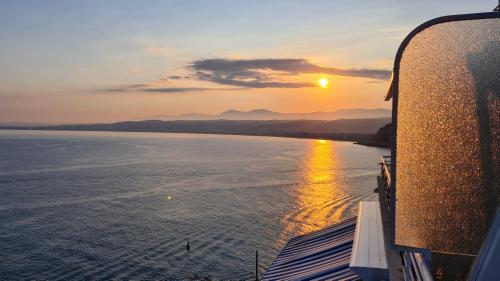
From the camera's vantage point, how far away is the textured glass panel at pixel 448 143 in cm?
510

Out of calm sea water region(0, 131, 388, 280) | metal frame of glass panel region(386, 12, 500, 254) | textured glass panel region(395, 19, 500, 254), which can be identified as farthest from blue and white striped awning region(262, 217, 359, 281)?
calm sea water region(0, 131, 388, 280)

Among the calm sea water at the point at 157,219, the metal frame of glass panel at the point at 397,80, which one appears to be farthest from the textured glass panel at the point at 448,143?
the calm sea water at the point at 157,219

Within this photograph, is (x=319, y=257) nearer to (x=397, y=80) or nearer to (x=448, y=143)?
(x=448, y=143)

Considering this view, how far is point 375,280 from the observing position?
8570 mm

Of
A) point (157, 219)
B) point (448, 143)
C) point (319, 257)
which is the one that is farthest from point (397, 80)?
point (157, 219)

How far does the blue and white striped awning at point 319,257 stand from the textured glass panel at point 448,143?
16.9ft

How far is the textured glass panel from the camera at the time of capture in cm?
510

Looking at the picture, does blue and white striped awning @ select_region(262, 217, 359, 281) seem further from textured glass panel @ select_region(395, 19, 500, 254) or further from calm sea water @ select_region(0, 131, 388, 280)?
calm sea water @ select_region(0, 131, 388, 280)

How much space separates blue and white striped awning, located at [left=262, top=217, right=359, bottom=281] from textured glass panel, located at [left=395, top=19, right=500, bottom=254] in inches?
203

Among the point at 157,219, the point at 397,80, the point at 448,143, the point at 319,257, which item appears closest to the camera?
the point at 397,80

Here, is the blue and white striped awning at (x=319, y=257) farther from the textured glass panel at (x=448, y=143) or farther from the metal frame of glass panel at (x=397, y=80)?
the metal frame of glass panel at (x=397, y=80)

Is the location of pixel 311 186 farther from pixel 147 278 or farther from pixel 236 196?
pixel 147 278

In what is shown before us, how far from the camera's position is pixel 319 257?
13.3m

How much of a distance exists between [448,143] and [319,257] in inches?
347
